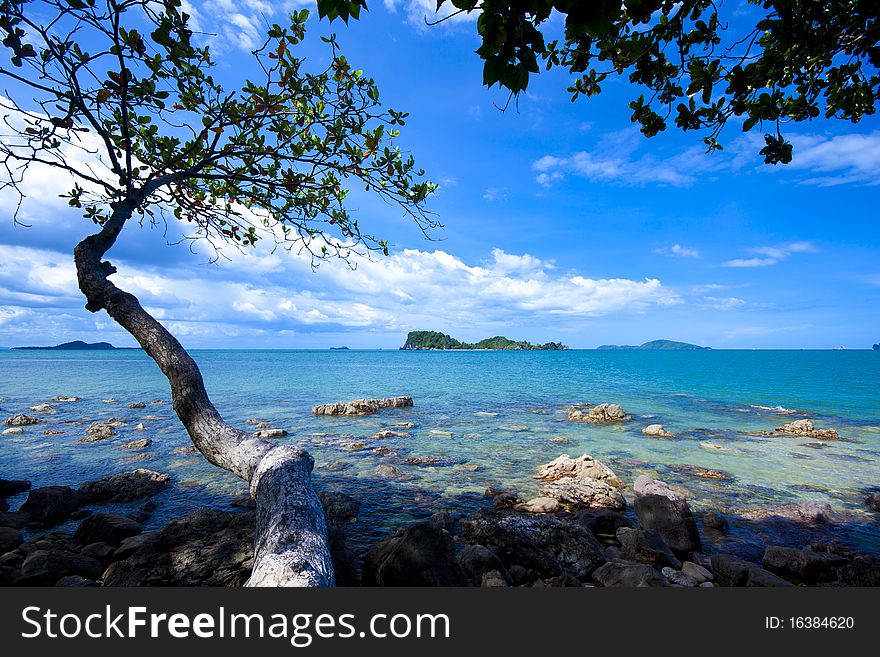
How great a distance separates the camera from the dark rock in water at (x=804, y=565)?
6.78 meters

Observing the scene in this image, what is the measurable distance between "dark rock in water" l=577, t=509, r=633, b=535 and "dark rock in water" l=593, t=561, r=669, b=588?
7.55 ft

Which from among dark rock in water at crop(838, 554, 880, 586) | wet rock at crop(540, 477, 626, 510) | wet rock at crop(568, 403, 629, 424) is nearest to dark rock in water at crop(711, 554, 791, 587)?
dark rock in water at crop(838, 554, 880, 586)

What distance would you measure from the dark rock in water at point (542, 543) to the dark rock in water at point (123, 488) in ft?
29.4

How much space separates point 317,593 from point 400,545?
261cm

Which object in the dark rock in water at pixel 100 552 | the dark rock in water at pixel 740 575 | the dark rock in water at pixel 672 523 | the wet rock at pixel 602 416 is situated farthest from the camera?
the wet rock at pixel 602 416

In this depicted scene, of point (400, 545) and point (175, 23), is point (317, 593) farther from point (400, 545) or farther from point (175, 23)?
point (175, 23)

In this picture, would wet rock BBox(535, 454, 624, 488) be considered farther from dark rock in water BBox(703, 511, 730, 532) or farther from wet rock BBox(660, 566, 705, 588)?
wet rock BBox(660, 566, 705, 588)

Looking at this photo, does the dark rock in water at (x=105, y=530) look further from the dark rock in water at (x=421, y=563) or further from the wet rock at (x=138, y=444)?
the wet rock at (x=138, y=444)

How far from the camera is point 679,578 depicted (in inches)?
255

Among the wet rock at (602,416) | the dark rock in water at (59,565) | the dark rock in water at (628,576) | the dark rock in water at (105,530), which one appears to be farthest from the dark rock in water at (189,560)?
the wet rock at (602,416)

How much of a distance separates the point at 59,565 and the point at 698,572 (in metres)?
10.0

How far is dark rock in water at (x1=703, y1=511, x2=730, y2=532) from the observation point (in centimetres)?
909

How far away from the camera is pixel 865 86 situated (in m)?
6.55

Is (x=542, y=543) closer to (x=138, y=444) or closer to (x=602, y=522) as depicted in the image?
(x=602, y=522)
